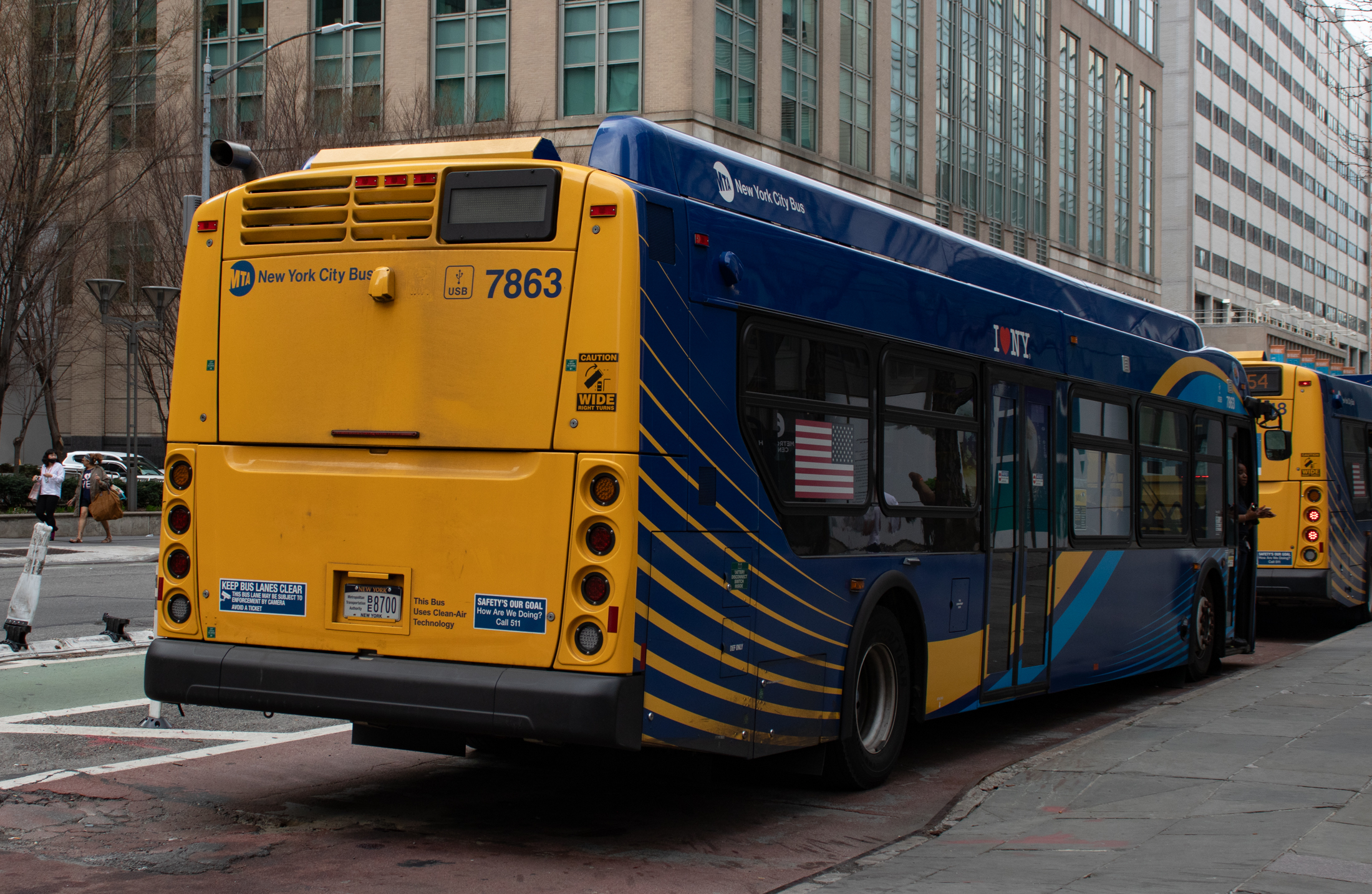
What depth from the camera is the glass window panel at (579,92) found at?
131 feet

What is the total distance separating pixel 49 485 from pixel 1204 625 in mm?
20950

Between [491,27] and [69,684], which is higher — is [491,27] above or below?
above

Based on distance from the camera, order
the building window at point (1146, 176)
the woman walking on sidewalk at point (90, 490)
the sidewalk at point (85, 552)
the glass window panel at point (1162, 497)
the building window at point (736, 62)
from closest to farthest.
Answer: the glass window panel at point (1162, 497)
the sidewalk at point (85, 552)
the woman walking on sidewalk at point (90, 490)
the building window at point (736, 62)
the building window at point (1146, 176)

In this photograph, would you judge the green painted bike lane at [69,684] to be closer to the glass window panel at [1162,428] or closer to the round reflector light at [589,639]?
the round reflector light at [589,639]

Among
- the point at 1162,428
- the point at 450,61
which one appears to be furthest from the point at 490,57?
the point at 1162,428

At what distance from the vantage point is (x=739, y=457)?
6.38 meters

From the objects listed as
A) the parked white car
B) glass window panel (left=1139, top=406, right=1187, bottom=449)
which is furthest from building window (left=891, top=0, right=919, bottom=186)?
glass window panel (left=1139, top=406, right=1187, bottom=449)

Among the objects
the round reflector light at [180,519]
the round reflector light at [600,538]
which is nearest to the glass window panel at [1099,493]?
the round reflector light at [600,538]

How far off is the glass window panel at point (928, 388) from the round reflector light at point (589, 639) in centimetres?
267

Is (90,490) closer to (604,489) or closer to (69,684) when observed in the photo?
(69,684)

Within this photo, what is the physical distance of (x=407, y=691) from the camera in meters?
5.85

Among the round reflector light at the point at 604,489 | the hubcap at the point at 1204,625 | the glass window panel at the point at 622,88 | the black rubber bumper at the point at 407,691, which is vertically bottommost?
the hubcap at the point at 1204,625

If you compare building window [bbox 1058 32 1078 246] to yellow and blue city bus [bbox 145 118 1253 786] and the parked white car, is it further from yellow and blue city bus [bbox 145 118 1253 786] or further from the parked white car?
yellow and blue city bus [bbox 145 118 1253 786]

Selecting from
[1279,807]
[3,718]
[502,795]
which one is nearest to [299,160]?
[3,718]
